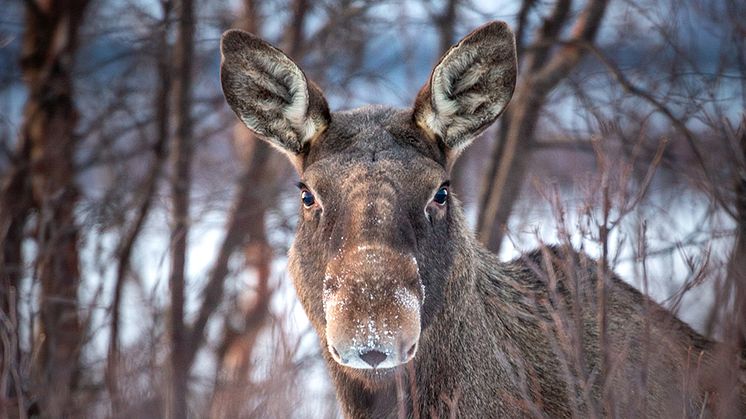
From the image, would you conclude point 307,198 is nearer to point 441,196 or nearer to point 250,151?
point 441,196

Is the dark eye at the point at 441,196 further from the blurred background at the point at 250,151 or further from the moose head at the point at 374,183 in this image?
the blurred background at the point at 250,151

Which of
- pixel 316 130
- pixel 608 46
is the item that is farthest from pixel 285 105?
pixel 608 46

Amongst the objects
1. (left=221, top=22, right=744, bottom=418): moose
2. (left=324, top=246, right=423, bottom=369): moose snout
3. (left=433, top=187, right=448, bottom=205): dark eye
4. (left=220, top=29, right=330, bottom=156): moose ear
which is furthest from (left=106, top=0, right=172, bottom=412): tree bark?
(left=324, top=246, right=423, bottom=369): moose snout

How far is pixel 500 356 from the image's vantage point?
4.48m

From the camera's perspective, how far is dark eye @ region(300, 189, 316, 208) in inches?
184

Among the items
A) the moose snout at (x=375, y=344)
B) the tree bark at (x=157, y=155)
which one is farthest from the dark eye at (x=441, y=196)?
the tree bark at (x=157, y=155)

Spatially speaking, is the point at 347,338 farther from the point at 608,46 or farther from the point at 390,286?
the point at 608,46

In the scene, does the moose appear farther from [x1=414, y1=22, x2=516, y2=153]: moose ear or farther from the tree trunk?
the tree trunk

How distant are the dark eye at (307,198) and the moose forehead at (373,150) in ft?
0.25

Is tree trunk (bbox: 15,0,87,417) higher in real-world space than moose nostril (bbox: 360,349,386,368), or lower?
higher

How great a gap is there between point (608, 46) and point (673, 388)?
16.9 feet

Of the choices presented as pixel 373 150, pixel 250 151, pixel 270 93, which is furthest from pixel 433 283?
pixel 250 151

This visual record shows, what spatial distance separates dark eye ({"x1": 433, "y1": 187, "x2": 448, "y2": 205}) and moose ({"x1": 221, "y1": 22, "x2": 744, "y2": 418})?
0.01 metres

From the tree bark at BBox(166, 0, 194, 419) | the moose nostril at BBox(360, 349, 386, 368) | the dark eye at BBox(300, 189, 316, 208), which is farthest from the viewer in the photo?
the tree bark at BBox(166, 0, 194, 419)
